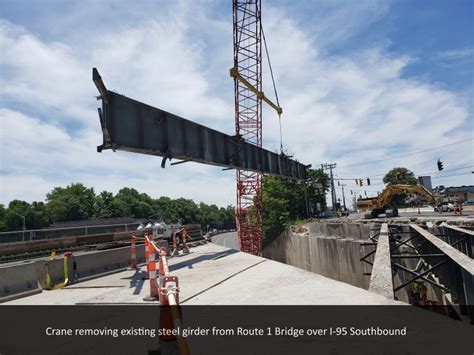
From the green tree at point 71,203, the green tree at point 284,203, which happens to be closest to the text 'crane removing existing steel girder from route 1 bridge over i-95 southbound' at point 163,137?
the green tree at point 284,203

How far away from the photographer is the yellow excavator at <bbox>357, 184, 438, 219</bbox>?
1297 inches

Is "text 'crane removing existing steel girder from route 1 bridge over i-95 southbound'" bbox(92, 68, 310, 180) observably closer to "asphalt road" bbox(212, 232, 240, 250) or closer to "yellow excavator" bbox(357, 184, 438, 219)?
"yellow excavator" bbox(357, 184, 438, 219)

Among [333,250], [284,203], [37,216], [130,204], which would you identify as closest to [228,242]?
[284,203]

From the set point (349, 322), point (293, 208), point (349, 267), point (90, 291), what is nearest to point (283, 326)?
point (349, 322)

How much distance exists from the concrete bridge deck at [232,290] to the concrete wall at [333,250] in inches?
247

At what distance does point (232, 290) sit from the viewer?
747 cm

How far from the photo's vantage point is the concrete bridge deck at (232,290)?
19.5ft

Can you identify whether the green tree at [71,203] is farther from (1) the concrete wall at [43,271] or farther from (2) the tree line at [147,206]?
(1) the concrete wall at [43,271]

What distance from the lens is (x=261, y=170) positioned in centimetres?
2433

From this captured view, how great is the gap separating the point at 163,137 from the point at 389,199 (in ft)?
99.1

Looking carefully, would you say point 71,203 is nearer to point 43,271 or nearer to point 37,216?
point 37,216

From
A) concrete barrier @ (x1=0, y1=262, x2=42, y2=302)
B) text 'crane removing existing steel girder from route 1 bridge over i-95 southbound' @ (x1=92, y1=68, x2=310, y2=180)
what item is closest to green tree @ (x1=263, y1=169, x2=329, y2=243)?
text 'crane removing existing steel girder from route 1 bridge over i-95 southbound' @ (x1=92, y1=68, x2=310, y2=180)

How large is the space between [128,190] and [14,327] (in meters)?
141

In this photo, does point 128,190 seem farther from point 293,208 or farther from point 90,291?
point 90,291
